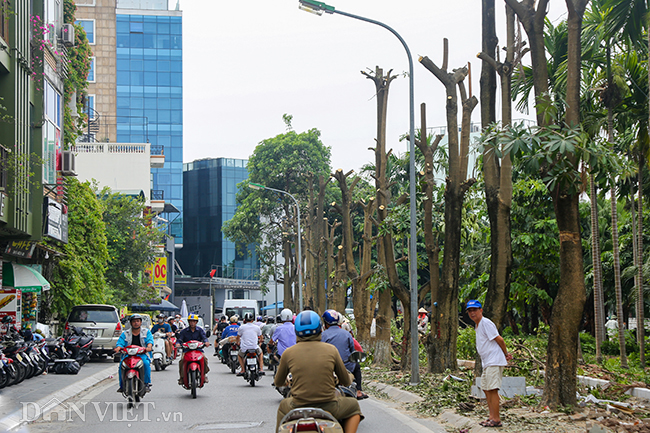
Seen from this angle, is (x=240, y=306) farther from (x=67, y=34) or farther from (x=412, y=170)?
(x=412, y=170)

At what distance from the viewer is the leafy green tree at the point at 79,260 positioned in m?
26.7

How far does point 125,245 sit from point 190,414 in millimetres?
26720

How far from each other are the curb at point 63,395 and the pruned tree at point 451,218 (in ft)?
25.7

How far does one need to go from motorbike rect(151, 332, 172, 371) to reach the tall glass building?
188 feet

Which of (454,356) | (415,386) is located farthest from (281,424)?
(454,356)

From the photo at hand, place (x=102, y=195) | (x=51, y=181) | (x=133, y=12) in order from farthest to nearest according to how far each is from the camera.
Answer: (x=133, y=12) < (x=102, y=195) < (x=51, y=181)

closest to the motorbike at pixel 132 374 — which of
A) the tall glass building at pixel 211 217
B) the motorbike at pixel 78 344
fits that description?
the motorbike at pixel 78 344

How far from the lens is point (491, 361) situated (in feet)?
31.1

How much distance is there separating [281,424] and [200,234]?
7870 cm

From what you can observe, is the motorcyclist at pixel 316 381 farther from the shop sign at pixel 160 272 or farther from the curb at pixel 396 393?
the shop sign at pixel 160 272

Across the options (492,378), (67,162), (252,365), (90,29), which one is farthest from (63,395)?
(90,29)

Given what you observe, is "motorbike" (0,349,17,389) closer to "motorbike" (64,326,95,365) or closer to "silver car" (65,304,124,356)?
"motorbike" (64,326,95,365)

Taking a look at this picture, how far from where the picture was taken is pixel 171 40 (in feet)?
251

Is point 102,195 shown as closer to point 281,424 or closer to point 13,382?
point 13,382
